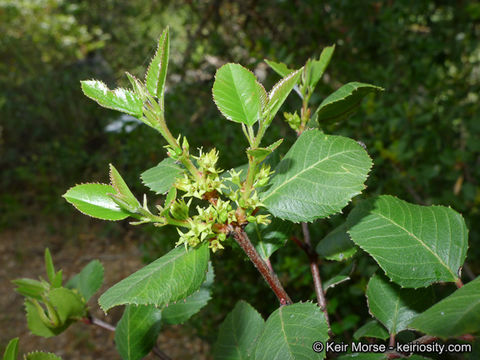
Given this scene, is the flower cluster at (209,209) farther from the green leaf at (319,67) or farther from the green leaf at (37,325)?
the green leaf at (37,325)

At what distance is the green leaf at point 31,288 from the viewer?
0.84 meters

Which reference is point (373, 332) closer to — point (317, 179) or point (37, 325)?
point (317, 179)

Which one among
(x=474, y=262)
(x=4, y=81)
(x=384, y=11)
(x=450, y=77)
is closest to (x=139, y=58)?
(x=4, y=81)

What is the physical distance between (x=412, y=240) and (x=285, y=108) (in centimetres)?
65

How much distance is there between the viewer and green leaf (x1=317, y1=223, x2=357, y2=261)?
0.77 metres

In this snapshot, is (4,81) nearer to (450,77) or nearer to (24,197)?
(24,197)

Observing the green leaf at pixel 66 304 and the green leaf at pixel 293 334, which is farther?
the green leaf at pixel 66 304

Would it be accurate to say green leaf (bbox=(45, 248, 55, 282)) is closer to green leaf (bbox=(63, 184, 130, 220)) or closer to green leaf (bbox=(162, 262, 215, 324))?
green leaf (bbox=(162, 262, 215, 324))

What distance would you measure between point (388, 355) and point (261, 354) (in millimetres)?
204

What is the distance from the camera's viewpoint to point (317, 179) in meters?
0.56

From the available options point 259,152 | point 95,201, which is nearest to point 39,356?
point 95,201

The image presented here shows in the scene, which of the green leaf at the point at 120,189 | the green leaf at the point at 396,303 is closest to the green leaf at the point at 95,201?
the green leaf at the point at 120,189

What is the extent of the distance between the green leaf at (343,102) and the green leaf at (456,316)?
296 mm

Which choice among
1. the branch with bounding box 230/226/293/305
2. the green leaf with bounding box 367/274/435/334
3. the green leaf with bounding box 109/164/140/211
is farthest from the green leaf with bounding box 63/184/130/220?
the green leaf with bounding box 367/274/435/334
